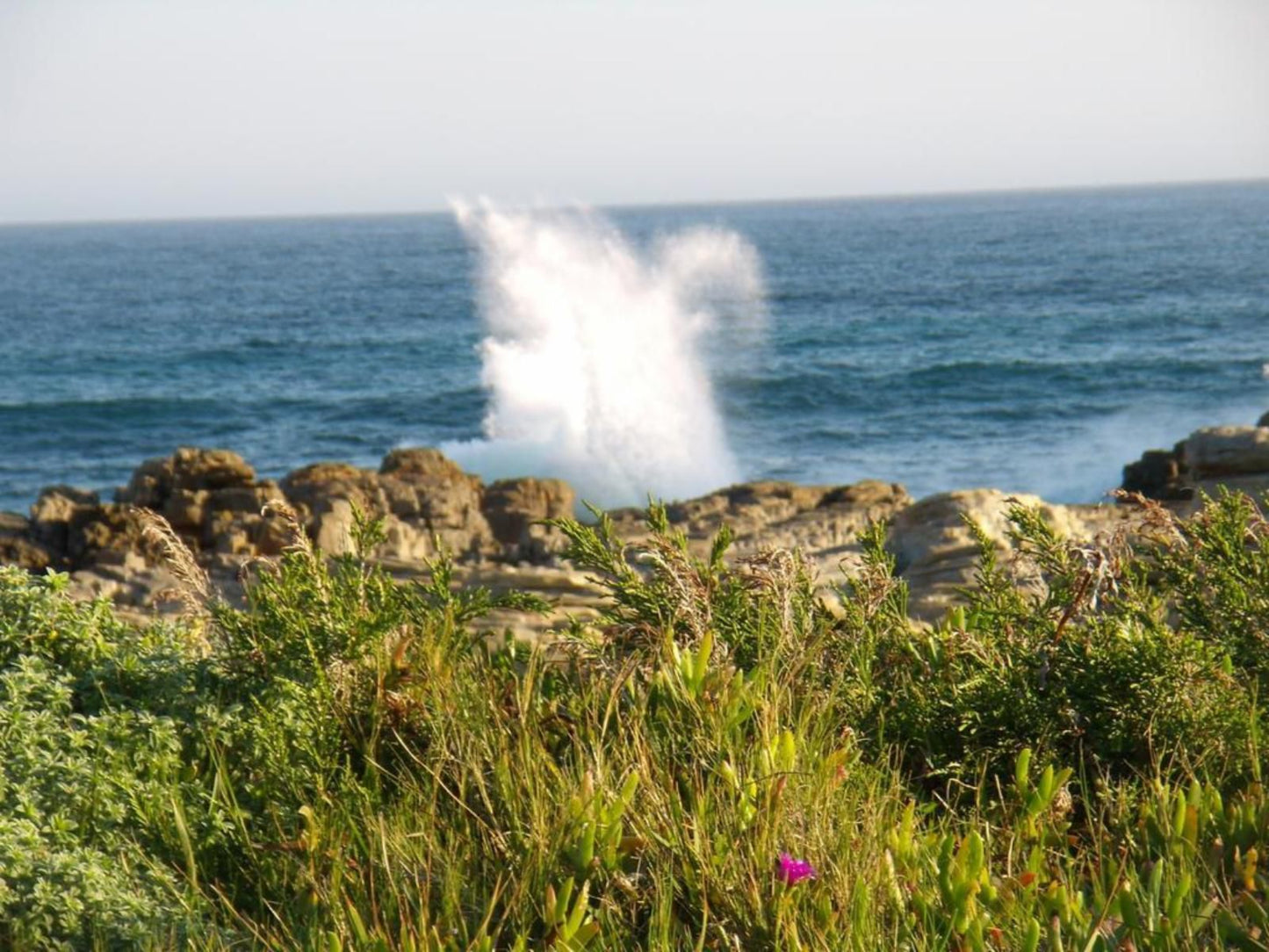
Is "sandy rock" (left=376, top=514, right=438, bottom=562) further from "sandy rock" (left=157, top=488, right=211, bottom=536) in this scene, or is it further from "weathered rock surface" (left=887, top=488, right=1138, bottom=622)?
"weathered rock surface" (left=887, top=488, right=1138, bottom=622)

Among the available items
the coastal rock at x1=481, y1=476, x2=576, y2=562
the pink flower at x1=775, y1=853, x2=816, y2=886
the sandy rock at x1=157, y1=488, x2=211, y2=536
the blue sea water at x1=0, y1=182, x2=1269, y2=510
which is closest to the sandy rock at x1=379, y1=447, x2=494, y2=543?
the coastal rock at x1=481, y1=476, x2=576, y2=562

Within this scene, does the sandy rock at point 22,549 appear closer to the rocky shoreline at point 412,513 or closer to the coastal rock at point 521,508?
the rocky shoreline at point 412,513

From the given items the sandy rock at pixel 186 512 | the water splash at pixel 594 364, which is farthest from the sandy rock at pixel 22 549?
the water splash at pixel 594 364

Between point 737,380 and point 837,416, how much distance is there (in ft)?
14.2

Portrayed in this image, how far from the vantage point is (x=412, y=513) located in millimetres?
13938

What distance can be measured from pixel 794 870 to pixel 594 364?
2840 centimetres

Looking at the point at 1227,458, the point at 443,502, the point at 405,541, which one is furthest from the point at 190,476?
the point at 1227,458

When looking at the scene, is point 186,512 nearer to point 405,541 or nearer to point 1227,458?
point 405,541

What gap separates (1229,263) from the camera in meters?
58.2

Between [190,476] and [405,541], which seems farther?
[190,476]

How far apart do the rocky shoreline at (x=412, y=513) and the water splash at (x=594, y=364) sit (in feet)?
18.7

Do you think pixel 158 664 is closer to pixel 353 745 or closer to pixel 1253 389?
pixel 353 745

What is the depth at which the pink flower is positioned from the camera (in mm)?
2285

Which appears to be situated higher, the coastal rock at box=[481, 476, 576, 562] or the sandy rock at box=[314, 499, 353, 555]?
the sandy rock at box=[314, 499, 353, 555]
